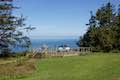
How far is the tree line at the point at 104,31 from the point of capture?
65.2 m

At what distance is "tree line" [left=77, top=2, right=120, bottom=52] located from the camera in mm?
65250

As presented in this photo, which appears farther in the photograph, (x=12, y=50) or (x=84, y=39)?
(x=84, y=39)

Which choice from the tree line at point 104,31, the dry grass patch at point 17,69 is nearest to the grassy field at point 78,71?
the dry grass patch at point 17,69

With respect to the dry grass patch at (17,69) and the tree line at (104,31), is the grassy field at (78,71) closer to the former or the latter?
the dry grass patch at (17,69)

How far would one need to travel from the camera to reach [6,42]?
38031mm

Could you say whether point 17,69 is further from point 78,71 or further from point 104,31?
point 104,31

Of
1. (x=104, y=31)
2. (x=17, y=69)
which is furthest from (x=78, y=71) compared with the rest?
(x=104, y=31)

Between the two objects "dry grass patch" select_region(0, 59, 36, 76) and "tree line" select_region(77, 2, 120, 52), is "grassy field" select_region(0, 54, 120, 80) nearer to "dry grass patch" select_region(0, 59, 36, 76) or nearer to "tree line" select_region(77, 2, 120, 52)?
"dry grass patch" select_region(0, 59, 36, 76)

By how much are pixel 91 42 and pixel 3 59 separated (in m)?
34.6

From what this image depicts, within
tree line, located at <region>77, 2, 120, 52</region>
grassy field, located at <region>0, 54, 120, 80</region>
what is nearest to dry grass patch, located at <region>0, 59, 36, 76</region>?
grassy field, located at <region>0, 54, 120, 80</region>

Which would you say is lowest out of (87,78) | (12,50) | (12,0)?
(87,78)

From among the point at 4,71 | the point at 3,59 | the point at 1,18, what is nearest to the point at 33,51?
the point at 3,59

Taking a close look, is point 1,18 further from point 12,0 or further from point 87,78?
point 87,78

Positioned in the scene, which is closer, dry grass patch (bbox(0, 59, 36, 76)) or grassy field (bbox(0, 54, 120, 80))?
grassy field (bbox(0, 54, 120, 80))
